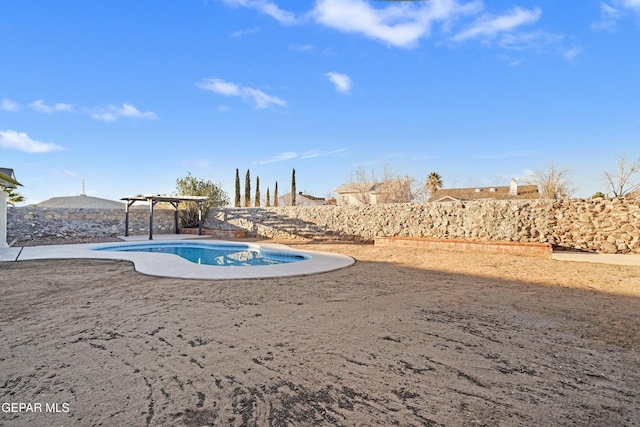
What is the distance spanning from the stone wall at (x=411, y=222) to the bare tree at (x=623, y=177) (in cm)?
763

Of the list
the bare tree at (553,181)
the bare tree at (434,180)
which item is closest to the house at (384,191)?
the bare tree at (553,181)

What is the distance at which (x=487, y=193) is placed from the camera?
3053 centimetres

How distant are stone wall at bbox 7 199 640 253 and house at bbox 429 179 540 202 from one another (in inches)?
593

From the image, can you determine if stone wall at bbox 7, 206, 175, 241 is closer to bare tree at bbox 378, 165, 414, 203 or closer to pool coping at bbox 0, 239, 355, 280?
pool coping at bbox 0, 239, 355, 280

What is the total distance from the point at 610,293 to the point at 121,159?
21.6m

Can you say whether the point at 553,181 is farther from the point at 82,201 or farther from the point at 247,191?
the point at 82,201

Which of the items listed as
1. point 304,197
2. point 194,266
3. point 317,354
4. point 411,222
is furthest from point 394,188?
point 317,354

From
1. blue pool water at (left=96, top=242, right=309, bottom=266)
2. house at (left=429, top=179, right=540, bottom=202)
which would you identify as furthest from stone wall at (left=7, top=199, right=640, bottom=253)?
house at (left=429, top=179, right=540, bottom=202)

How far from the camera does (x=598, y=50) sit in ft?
33.8

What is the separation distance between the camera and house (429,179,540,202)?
26898mm

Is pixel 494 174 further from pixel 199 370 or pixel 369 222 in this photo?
pixel 199 370

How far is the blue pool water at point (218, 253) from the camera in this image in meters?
10.1

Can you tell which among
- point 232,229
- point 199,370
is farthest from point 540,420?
point 232,229

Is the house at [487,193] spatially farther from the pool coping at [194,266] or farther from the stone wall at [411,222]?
the pool coping at [194,266]
